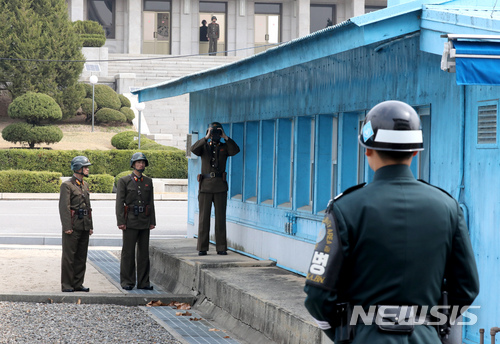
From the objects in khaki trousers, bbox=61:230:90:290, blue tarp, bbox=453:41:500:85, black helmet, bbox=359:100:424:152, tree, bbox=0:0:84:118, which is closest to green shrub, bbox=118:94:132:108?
tree, bbox=0:0:84:118

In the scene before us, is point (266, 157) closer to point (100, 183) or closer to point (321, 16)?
point (100, 183)

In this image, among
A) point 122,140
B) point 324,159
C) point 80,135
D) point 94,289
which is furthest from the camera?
point 80,135

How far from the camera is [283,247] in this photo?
11.1 meters

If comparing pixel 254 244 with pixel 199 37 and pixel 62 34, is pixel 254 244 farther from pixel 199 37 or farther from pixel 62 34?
pixel 199 37

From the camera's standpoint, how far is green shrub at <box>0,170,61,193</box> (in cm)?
2948

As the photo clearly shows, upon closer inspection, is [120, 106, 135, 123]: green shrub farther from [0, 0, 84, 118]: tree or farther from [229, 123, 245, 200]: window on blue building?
[229, 123, 245, 200]: window on blue building

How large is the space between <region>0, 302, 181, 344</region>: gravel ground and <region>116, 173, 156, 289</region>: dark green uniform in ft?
4.95

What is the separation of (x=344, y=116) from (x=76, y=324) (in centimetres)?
393

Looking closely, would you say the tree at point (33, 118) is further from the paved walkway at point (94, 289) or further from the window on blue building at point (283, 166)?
the window on blue building at point (283, 166)

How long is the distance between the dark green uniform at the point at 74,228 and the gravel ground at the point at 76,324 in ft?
3.54

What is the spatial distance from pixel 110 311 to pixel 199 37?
4804 cm

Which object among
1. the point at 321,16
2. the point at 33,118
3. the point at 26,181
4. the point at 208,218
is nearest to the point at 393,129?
the point at 208,218

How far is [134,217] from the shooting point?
451 inches

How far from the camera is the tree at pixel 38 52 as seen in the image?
133ft
